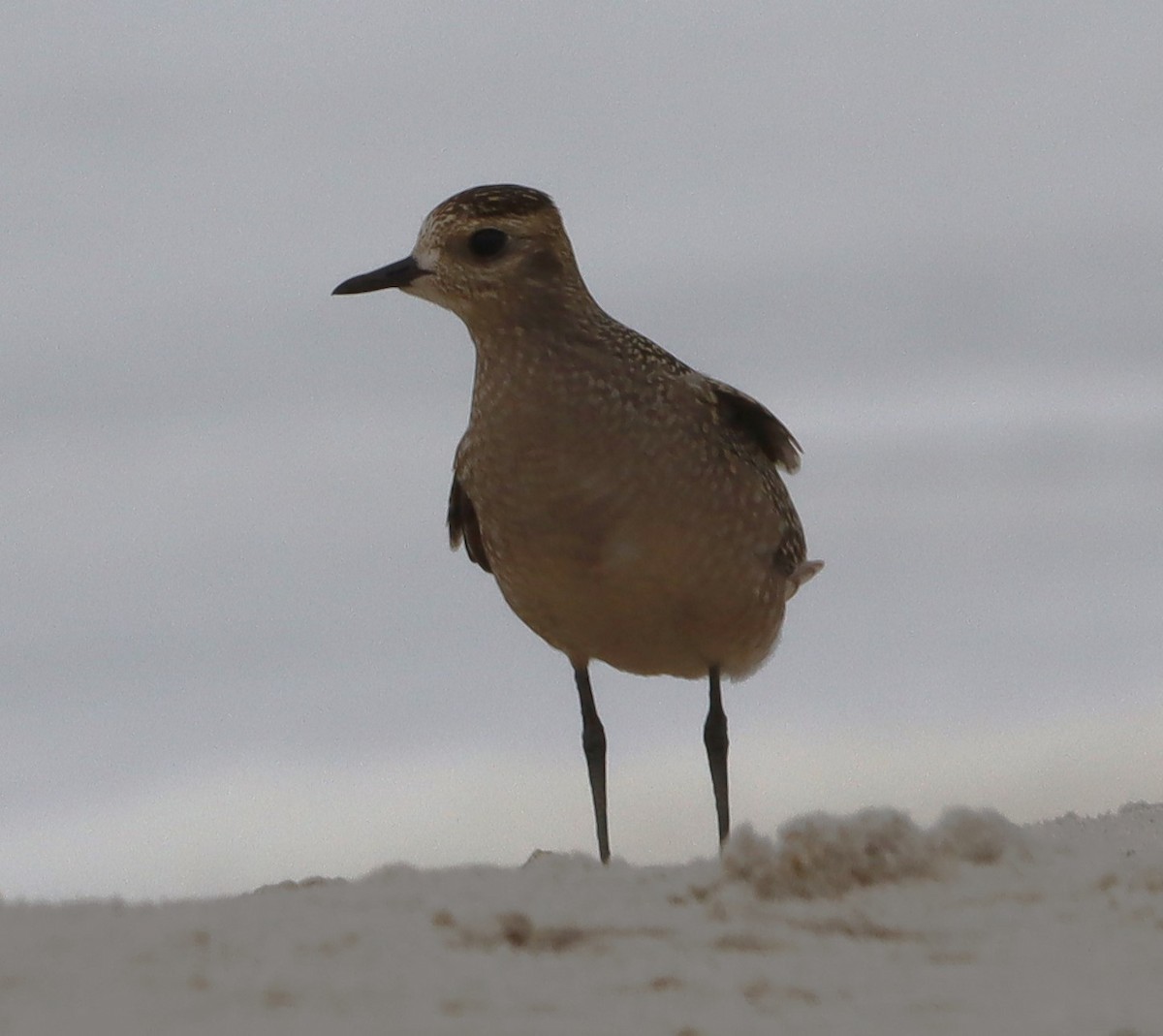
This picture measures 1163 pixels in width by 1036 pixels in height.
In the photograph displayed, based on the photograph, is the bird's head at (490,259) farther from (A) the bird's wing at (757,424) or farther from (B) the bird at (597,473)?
(A) the bird's wing at (757,424)

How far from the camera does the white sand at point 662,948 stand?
440 centimetres

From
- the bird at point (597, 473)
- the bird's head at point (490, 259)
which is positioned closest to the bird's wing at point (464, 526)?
the bird at point (597, 473)

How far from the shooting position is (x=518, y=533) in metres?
8.79

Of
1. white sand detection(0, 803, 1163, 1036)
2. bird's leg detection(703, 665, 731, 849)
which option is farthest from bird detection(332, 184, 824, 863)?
white sand detection(0, 803, 1163, 1036)

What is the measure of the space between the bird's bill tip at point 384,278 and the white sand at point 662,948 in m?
3.87

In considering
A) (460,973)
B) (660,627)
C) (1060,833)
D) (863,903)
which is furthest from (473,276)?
(460,973)

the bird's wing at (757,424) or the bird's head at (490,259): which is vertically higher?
the bird's head at (490,259)

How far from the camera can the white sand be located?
4.40 meters

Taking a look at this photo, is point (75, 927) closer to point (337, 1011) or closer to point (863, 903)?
point (337, 1011)

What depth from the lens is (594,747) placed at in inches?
385

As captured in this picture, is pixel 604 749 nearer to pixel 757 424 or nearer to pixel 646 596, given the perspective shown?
pixel 646 596

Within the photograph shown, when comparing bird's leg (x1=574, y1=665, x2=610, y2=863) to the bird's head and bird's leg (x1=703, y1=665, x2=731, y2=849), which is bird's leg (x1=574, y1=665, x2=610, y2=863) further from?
the bird's head

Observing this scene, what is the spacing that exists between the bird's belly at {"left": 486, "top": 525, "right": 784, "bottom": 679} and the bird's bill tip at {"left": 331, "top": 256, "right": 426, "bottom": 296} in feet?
4.87

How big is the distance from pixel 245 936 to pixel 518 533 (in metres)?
4.02
